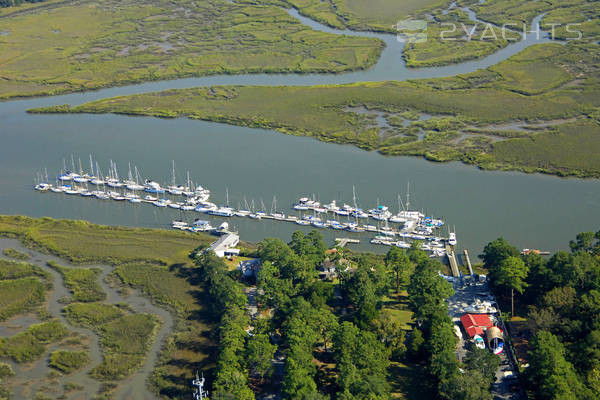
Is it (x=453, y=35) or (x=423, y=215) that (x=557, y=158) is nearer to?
(x=423, y=215)

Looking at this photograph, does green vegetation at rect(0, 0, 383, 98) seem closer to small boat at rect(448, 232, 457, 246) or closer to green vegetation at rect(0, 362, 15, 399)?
small boat at rect(448, 232, 457, 246)

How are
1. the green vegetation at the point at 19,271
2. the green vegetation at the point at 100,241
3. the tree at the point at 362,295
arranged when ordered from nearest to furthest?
the tree at the point at 362,295 → the green vegetation at the point at 19,271 → the green vegetation at the point at 100,241

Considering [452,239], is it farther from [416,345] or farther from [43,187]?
[43,187]

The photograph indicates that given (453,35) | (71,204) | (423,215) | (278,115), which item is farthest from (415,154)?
(453,35)

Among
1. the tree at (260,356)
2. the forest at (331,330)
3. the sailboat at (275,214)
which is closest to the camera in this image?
the forest at (331,330)

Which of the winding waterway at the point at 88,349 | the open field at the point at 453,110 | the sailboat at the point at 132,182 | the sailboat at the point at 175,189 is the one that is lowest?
the winding waterway at the point at 88,349

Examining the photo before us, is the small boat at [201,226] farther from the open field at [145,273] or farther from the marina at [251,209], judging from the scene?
the open field at [145,273]

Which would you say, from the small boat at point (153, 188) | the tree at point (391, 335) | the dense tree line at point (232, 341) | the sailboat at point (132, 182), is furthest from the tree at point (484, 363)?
the sailboat at point (132, 182)
